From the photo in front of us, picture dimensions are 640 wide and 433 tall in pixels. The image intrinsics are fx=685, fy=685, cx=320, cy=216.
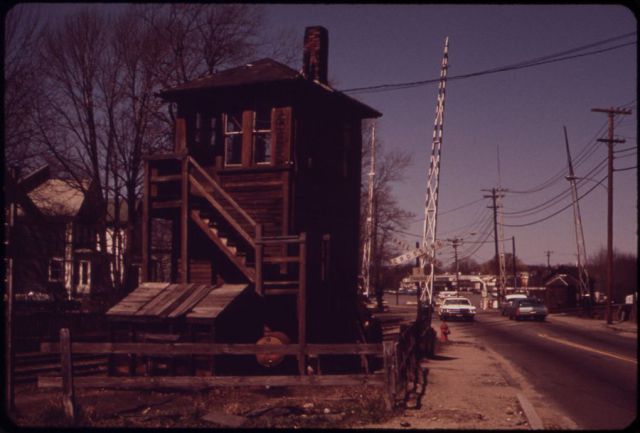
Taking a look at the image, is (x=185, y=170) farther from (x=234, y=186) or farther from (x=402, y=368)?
(x=402, y=368)

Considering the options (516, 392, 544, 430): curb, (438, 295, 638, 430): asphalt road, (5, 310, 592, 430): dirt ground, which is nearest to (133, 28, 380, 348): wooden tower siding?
(5, 310, 592, 430): dirt ground

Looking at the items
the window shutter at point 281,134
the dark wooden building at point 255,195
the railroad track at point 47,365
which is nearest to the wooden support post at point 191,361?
the dark wooden building at point 255,195

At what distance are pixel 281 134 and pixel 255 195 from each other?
5.69ft

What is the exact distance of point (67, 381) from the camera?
10.6 meters

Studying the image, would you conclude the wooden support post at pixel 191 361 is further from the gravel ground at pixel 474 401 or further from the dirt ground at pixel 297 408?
the gravel ground at pixel 474 401

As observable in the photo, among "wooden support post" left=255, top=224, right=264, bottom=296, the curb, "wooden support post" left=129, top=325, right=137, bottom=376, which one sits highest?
"wooden support post" left=255, top=224, right=264, bottom=296

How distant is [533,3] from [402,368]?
682 cm

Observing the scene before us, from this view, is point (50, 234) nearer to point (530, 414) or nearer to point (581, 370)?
point (581, 370)

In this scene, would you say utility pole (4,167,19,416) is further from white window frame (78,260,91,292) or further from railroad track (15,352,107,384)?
white window frame (78,260,91,292)

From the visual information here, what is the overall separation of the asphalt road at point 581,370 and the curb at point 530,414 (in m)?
0.62

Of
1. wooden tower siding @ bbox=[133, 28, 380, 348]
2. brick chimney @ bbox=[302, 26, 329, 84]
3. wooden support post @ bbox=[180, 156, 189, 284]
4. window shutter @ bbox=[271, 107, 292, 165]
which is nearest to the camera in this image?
wooden support post @ bbox=[180, 156, 189, 284]

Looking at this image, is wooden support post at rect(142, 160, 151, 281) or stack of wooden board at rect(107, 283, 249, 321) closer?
stack of wooden board at rect(107, 283, 249, 321)

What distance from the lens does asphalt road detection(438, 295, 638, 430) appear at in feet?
38.4

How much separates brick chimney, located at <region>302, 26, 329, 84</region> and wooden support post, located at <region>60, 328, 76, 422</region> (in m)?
12.1
